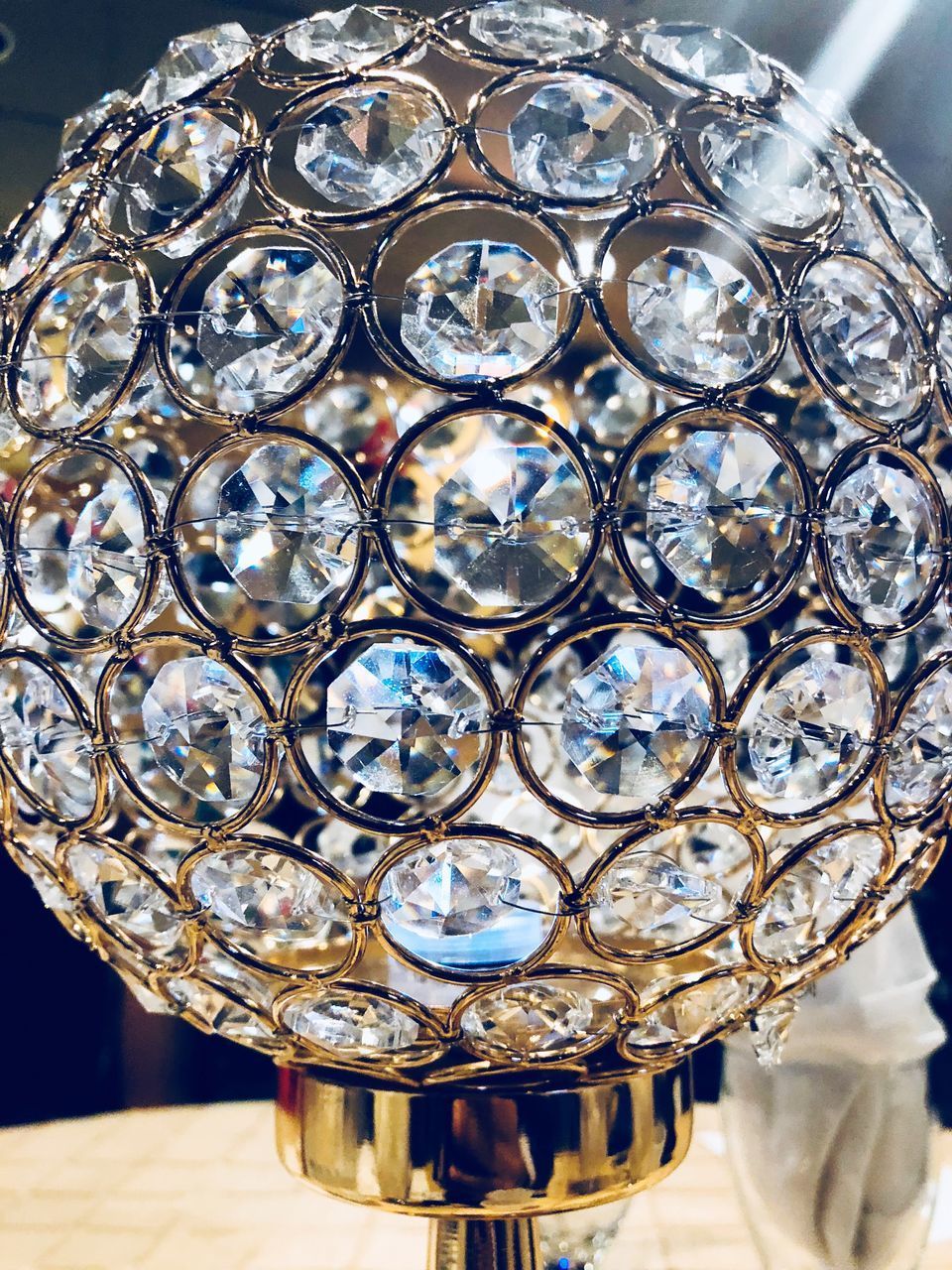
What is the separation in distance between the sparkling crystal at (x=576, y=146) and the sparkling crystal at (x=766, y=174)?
0.02 m

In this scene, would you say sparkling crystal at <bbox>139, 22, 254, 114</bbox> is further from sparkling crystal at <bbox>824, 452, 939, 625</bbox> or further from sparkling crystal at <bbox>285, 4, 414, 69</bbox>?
sparkling crystal at <bbox>824, 452, 939, 625</bbox>

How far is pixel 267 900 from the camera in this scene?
0.71 ft

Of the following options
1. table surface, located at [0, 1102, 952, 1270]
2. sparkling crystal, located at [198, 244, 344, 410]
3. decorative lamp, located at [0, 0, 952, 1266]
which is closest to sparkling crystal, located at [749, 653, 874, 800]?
decorative lamp, located at [0, 0, 952, 1266]

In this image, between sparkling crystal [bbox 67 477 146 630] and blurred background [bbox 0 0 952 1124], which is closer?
sparkling crystal [bbox 67 477 146 630]

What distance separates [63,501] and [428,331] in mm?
85

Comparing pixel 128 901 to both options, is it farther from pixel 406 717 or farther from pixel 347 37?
pixel 347 37

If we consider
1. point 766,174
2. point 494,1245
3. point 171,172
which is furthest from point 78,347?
point 494,1245

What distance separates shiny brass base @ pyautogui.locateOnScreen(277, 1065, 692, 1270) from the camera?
0.80ft

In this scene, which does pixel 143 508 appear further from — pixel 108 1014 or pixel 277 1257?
pixel 108 1014

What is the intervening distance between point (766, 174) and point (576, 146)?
0.14ft

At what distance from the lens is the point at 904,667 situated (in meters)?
0.24

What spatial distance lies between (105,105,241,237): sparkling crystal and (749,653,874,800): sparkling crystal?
0.15 metres

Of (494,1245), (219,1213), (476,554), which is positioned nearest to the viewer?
(476,554)

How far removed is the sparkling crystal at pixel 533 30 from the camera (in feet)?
0.76
